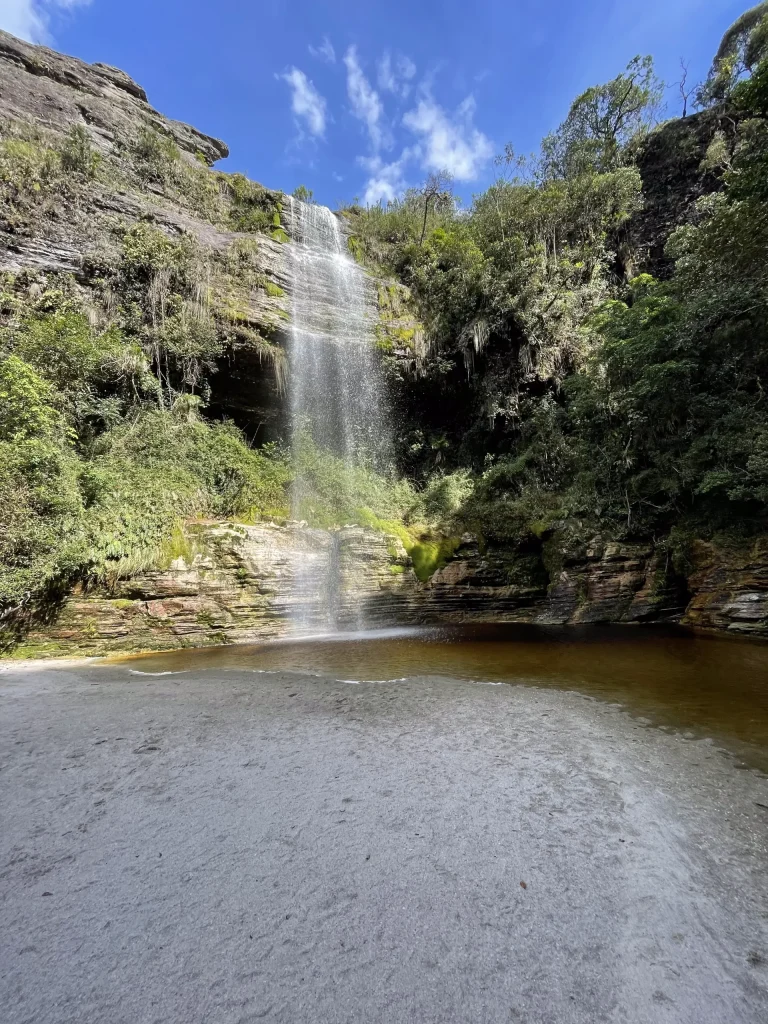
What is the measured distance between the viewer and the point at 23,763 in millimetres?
2906

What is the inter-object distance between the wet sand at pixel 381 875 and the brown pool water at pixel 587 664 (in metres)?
0.67

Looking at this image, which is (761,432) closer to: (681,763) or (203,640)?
(681,763)

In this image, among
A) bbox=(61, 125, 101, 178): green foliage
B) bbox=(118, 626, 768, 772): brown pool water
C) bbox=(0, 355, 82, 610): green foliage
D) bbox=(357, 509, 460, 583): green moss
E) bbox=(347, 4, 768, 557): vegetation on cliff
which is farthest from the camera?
bbox=(61, 125, 101, 178): green foliage

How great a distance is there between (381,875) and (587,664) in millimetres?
4441

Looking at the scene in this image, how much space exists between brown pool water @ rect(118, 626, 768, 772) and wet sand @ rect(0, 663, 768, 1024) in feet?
2.19

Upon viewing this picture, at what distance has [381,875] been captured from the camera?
72.4 inches

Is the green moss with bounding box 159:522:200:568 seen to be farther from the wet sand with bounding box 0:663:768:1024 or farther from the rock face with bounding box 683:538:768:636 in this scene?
the rock face with bounding box 683:538:768:636

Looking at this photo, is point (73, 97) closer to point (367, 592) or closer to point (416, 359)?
point (416, 359)

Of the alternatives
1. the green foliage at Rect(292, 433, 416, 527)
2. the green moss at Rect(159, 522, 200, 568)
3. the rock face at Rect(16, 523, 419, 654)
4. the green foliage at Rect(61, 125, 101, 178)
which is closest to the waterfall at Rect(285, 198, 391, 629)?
the green foliage at Rect(292, 433, 416, 527)

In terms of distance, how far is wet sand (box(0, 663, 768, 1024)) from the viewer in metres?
1.30

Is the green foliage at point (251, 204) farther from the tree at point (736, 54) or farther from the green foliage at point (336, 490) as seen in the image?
the tree at point (736, 54)

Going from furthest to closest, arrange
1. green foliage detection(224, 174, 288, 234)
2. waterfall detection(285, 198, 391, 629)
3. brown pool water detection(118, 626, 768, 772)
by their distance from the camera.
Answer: green foliage detection(224, 174, 288, 234) < waterfall detection(285, 198, 391, 629) < brown pool water detection(118, 626, 768, 772)

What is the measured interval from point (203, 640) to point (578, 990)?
7572 millimetres

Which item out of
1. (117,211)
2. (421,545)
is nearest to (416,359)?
(421,545)
